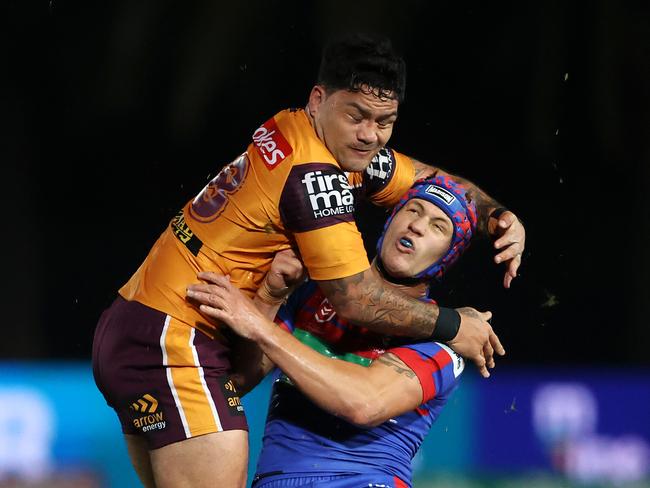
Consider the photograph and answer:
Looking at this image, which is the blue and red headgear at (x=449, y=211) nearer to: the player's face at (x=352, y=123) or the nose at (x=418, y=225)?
the nose at (x=418, y=225)

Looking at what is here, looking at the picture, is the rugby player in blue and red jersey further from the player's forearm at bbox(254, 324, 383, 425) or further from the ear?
the ear

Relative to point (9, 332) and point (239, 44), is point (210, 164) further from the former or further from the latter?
point (9, 332)

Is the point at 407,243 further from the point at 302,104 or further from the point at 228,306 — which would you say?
the point at 302,104

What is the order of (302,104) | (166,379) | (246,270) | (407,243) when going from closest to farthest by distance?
(166,379), (246,270), (407,243), (302,104)

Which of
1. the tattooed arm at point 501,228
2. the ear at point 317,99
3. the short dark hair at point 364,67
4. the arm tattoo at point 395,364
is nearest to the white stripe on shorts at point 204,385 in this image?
the arm tattoo at point 395,364

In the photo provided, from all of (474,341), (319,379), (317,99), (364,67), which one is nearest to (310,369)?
(319,379)

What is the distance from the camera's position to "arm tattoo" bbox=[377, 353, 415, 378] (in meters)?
3.92

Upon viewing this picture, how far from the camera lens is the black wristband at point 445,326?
4.01 m

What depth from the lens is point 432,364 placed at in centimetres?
402

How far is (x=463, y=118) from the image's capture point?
9125mm

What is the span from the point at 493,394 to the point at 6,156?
161 inches

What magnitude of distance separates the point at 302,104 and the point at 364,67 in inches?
175

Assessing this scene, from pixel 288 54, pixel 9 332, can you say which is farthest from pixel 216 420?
pixel 288 54

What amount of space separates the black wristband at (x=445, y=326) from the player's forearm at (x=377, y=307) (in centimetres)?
2
